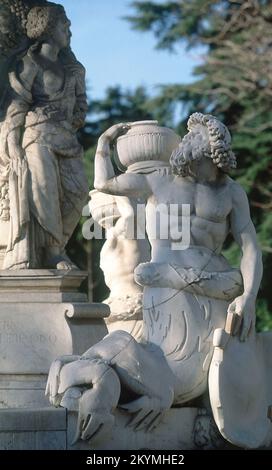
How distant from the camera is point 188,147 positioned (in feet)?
36.1

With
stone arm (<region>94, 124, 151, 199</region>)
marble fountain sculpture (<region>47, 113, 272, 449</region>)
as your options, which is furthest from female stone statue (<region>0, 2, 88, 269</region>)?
marble fountain sculpture (<region>47, 113, 272, 449</region>)

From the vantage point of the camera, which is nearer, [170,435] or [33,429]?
[33,429]

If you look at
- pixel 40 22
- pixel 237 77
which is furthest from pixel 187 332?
pixel 237 77

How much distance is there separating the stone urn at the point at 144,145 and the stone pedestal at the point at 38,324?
4.01 feet

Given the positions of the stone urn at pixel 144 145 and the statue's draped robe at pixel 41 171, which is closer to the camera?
the stone urn at pixel 144 145

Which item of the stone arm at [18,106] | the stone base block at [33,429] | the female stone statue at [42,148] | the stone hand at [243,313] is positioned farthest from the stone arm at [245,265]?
the stone arm at [18,106]

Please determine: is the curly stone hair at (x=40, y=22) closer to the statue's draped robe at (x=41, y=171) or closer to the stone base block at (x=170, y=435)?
the statue's draped robe at (x=41, y=171)

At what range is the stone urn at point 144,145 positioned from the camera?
12.1 metres

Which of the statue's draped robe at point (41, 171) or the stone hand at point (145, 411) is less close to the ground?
the statue's draped robe at point (41, 171)

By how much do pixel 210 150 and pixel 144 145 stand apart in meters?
1.28

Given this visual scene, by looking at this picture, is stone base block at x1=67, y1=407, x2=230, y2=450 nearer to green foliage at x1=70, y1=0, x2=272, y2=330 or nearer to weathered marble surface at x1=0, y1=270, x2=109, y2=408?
weathered marble surface at x1=0, y1=270, x2=109, y2=408

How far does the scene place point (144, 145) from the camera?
12148 mm

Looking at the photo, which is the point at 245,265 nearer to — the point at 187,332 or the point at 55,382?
the point at 187,332
